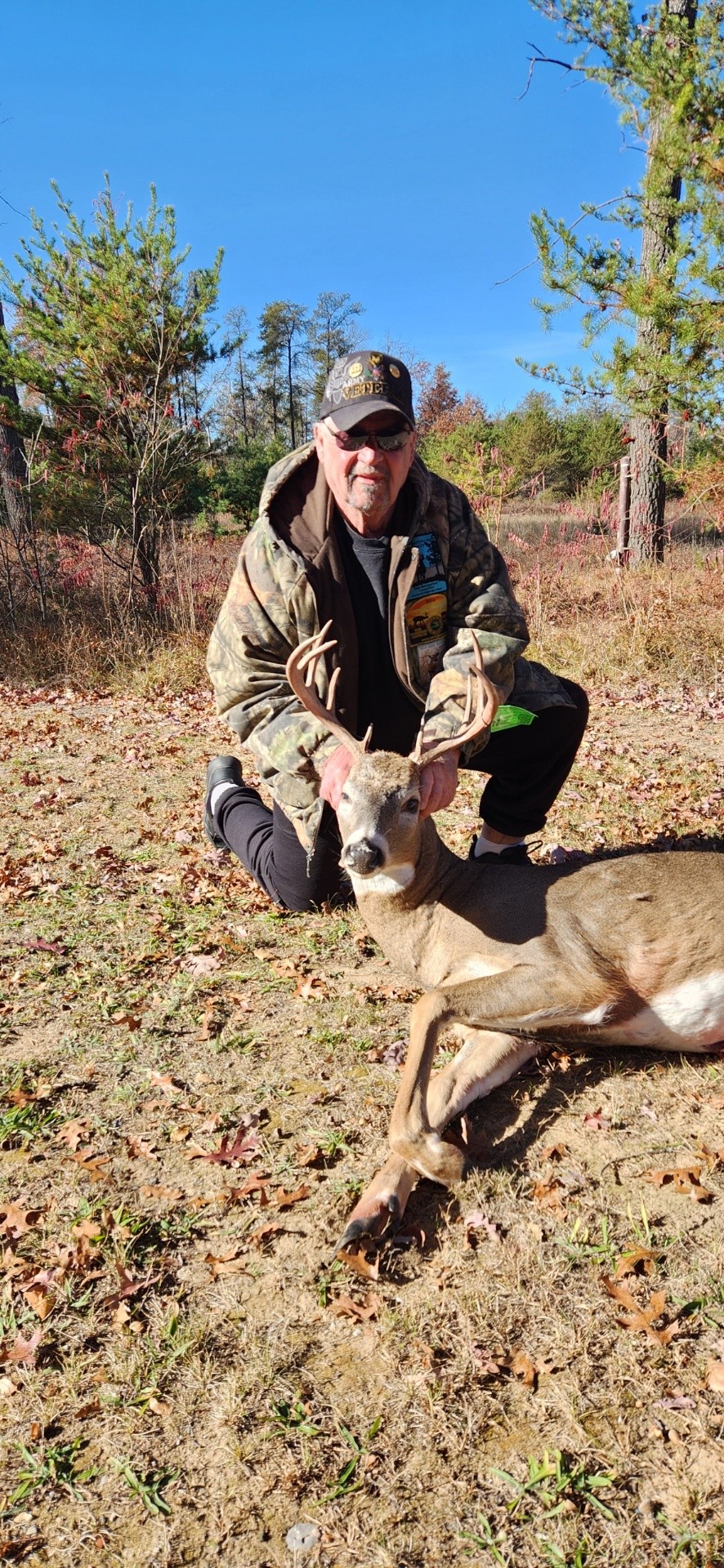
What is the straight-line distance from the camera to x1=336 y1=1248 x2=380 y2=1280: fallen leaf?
2.47m

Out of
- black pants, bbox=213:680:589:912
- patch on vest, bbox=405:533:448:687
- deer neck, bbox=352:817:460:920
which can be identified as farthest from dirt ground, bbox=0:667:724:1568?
patch on vest, bbox=405:533:448:687

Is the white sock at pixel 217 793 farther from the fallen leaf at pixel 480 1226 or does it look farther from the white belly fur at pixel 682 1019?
the fallen leaf at pixel 480 1226

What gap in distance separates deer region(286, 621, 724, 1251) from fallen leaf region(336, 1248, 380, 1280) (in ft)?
1.47

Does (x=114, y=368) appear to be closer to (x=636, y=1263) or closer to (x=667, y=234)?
(x=667, y=234)

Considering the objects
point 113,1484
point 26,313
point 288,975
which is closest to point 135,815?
point 288,975

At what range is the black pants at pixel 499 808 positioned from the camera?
4.27 metres

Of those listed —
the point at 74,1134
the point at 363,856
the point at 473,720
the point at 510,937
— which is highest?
the point at 473,720

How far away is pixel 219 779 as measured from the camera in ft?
17.3

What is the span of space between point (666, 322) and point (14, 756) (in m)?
6.01

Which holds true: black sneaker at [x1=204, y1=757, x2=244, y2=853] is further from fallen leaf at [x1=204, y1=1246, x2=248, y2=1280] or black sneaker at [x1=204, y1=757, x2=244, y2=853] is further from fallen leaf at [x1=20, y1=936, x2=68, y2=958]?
fallen leaf at [x1=204, y1=1246, x2=248, y2=1280]

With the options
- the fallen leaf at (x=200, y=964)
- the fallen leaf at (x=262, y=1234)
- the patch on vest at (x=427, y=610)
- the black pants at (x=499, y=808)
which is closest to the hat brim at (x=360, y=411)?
Answer: the patch on vest at (x=427, y=610)

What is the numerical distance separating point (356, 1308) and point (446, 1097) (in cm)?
76

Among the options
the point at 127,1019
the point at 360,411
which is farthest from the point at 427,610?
the point at 127,1019

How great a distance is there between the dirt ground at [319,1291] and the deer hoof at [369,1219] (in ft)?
0.20
